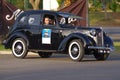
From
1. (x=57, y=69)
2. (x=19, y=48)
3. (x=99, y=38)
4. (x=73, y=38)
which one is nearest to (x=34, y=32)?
(x=19, y=48)

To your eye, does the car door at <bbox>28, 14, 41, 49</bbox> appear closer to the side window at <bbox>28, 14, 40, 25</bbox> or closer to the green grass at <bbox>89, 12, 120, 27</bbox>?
the side window at <bbox>28, 14, 40, 25</bbox>

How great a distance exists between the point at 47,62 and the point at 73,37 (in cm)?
126

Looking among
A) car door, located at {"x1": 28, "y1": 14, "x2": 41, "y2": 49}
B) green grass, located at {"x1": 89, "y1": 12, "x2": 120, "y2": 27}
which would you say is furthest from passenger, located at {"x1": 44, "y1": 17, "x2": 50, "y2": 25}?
green grass, located at {"x1": 89, "y1": 12, "x2": 120, "y2": 27}

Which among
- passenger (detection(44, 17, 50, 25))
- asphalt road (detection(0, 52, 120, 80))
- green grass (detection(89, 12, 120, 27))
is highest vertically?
passenger (detection(44, 17, 50, 25))

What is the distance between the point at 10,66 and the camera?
1816 centimetres

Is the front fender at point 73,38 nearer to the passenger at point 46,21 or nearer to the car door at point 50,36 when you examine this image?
the car door at point 50,36

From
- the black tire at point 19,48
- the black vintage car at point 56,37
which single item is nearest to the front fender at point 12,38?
the black vintage car at point 56,37

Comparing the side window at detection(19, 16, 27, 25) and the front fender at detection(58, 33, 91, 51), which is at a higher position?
the side window at detection(19, 16, 27, 25)

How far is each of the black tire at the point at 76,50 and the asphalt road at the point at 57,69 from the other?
25 centimetres

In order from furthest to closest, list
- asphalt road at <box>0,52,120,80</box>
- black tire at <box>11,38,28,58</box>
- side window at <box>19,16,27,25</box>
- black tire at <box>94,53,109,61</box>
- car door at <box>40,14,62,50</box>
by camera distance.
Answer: side window at <box>19,16,27,25</box> → black tire at <box>11,38,28,58</box> → black tire at <box>94,53,109,61</box> → car door at <box>40,14,62,50</box> → asphalt road at <box>0,52,120,80</box>

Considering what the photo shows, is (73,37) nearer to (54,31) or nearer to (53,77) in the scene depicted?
(54,31)

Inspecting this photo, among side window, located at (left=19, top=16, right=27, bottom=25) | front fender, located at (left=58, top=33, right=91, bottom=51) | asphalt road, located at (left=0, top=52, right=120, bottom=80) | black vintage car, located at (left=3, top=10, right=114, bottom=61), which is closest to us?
asphalt road, located at (left=0, top=52, right=120, bottom=80)

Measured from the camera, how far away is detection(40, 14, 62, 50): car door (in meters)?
20.5

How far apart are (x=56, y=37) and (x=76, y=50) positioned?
1.00m
